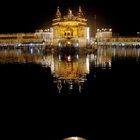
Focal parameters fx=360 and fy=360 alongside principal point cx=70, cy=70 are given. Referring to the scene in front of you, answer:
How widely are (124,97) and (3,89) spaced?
502 centimetres

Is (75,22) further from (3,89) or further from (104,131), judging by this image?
(104,131)

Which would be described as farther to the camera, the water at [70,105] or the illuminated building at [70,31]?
the illuminated building at [70,31]


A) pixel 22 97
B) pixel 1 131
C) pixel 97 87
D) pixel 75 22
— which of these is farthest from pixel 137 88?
pixel 75 22

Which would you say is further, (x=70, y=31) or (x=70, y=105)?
(x=70, y=31)

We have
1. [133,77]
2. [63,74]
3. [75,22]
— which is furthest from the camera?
[75,22]

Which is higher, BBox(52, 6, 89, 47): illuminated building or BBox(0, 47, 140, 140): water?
BBox(52, 6, 89, 47): illuminated building

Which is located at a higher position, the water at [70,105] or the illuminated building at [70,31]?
the illuminated building at [70,31]

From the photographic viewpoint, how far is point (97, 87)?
14820 mm

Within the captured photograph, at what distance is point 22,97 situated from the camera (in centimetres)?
1303

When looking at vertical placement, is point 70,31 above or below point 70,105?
above

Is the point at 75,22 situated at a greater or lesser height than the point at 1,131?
greater

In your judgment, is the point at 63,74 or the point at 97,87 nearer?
the point at 97,87

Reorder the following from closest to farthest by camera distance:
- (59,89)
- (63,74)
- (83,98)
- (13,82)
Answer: (83,98) < (59,89) < (13,82) < (63,74)

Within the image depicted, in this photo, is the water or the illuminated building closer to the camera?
the water
